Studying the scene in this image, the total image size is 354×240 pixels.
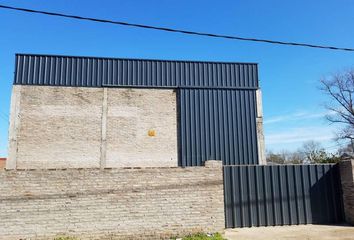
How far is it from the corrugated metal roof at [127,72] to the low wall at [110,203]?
7357 millimetres

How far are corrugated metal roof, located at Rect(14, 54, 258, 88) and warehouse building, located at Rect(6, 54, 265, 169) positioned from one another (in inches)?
1.8

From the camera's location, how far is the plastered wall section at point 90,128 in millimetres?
14945

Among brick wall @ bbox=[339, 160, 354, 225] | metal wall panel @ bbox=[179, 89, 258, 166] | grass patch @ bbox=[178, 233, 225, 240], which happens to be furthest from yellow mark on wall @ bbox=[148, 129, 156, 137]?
brick wall @ bbox=[339, 160, 354, 225]

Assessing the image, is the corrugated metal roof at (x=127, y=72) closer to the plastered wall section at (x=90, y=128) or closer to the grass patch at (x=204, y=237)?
the plastered wall section at (x=90, y=128)

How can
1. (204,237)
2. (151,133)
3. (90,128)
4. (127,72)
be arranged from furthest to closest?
(127,72) < (151,133) < (90,128) < (204,237)

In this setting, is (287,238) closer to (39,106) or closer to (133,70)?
(133,70)

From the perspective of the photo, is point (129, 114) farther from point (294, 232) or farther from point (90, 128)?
point (294, 232)

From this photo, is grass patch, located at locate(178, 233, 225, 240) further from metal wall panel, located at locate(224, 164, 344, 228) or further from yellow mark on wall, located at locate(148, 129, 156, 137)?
yellow mark on wall, located at locate(148, 129, 156, 137)

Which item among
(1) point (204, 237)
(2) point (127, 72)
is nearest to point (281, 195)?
(1) point (204, 237)

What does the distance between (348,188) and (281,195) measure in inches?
94.4

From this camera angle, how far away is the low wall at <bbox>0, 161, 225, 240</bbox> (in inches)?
352

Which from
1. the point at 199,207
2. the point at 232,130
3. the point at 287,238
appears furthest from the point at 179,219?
the point at 232,130

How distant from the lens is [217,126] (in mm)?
15977

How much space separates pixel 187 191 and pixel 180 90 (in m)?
7.43
